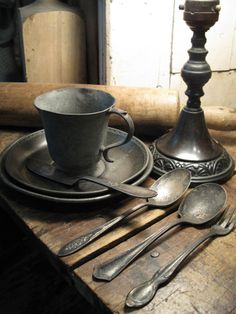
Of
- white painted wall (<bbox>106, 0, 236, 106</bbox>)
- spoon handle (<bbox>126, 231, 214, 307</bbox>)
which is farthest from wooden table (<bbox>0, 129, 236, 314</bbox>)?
white painted wall (<bbox>106, 0, 236, 106</bbox>)

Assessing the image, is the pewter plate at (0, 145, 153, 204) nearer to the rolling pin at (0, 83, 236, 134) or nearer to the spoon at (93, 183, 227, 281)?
the spoon at (93, 183, 227, 281)

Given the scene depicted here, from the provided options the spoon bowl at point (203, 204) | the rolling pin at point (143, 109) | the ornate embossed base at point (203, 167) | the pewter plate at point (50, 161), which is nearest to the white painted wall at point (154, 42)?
the rolling pin at point (143, 109)

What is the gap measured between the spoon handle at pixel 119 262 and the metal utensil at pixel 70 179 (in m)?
0.08

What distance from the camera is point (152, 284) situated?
0.46 meters

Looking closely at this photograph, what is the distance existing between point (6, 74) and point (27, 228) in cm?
98

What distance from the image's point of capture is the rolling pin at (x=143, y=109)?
84cm

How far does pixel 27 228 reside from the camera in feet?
1.91

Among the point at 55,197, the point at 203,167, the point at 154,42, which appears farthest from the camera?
the point at 154,42

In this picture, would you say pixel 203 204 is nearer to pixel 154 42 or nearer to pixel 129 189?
pixel 129 189

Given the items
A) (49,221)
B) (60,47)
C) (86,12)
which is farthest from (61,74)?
(49,221)

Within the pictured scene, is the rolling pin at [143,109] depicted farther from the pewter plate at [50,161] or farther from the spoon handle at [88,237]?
the spoon handle at [88,237]

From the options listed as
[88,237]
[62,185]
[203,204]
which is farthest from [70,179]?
[203,204]

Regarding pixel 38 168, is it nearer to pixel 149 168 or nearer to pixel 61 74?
pixel 149 168

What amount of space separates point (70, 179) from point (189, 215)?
0.72ft
